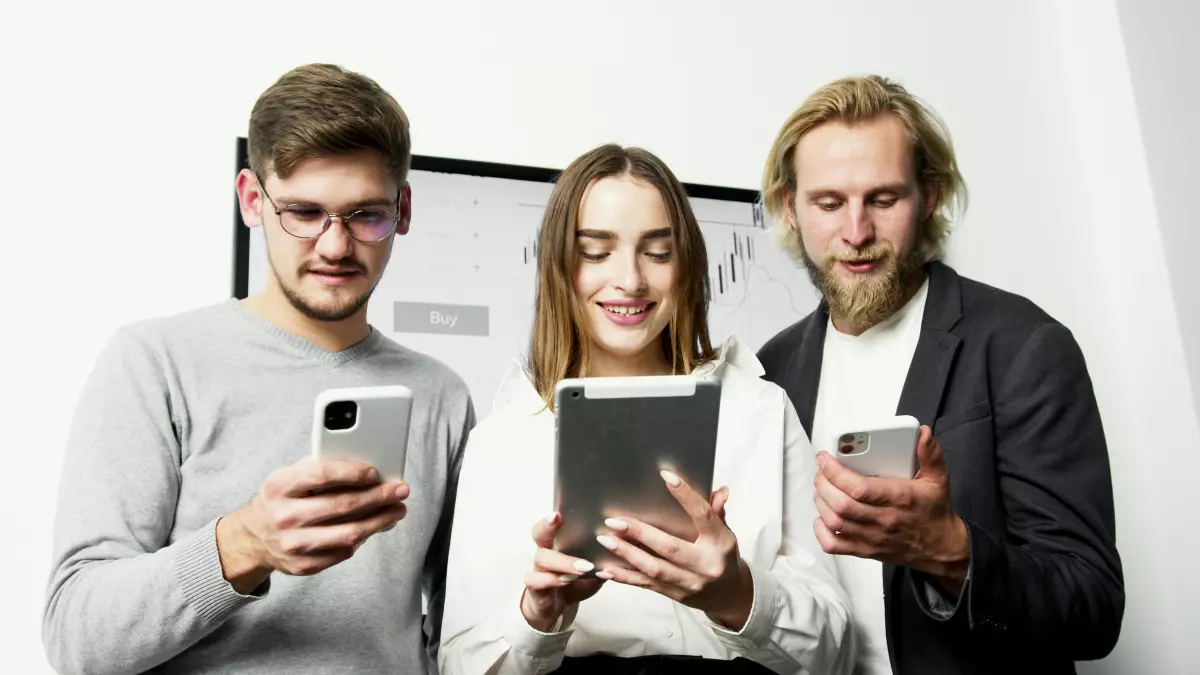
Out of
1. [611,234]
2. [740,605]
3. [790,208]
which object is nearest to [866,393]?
[790,208]

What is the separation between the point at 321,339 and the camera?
64.1 inches

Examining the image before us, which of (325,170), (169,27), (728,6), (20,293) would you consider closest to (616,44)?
(728,6)

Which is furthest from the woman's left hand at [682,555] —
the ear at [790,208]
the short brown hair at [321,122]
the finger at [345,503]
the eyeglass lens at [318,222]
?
the ear at [790,208]

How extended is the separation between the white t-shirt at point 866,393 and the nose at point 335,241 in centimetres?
94

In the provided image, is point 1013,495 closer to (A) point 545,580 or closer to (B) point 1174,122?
(A) point 545,580

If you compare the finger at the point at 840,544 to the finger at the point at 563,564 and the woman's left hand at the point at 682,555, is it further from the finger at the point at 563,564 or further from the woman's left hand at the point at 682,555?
the finger at the point at 563,564

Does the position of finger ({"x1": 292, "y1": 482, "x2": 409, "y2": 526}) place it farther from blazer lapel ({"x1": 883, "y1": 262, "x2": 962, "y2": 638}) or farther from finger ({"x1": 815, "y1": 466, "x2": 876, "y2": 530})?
blazer lapel ({"x1": 883, "y1": 262, "x2": 962, "y2": 638})

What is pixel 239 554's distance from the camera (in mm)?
1190

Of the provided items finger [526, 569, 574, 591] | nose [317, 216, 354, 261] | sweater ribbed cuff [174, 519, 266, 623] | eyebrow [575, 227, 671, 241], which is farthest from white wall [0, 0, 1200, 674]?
finger [526, 569, 574, 591]

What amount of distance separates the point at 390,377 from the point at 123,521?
0.48 metres

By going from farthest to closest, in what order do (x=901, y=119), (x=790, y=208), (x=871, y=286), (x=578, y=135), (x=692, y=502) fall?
(x=578, y=135) < (x=790, y=208) < (x=901, y=119) < (x=871, y=286) < (x=692, y=502)

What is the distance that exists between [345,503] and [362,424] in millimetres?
96

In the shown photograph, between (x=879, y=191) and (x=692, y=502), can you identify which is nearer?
(x=692, y=502)

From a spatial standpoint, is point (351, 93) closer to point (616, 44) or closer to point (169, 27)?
point (169, 27)
